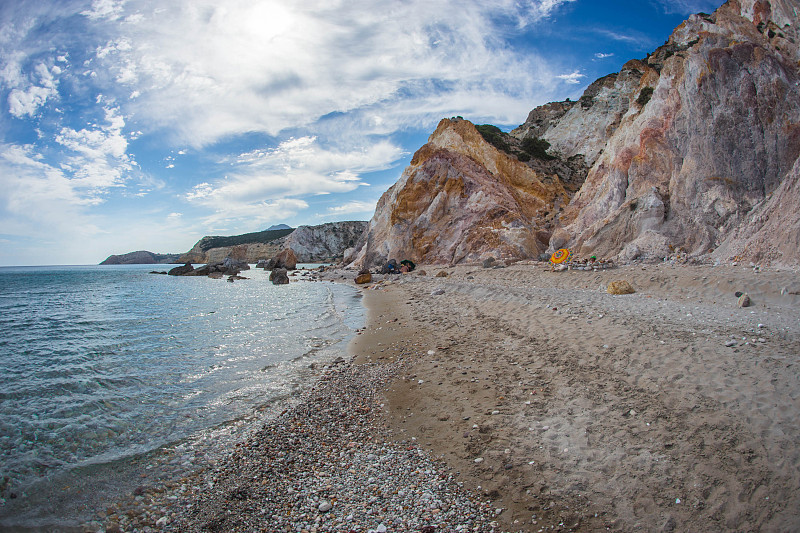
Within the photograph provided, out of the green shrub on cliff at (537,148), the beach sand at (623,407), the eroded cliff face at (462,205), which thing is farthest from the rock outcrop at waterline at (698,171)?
the green shrub on cliff at (537,148)

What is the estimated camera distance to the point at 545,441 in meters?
4.41

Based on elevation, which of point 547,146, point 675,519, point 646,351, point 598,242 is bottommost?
point 675,519

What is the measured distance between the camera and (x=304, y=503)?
3705 millimetres

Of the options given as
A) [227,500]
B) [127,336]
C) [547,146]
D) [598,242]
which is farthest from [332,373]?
[547,146]

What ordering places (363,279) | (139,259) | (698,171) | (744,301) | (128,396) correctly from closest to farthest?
1. (128,396)
2. (744,301)
3. (698,171)
4. (363,279)
5. (139,259)

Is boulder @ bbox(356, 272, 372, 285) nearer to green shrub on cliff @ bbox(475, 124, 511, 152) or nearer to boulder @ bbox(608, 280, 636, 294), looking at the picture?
boulder @ bbox(608, 280, 636, 294)

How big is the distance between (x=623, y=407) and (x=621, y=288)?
8.56 m

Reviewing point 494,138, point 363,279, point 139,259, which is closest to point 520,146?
point 494,138

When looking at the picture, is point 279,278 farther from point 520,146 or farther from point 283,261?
point 520,146

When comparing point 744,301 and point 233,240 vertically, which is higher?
point 233,240

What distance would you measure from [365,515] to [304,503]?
72cm

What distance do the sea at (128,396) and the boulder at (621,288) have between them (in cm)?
920

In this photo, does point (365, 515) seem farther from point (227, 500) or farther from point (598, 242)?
point (598, 242)

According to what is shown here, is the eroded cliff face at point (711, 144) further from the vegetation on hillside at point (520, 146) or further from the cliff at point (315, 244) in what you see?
the cliff at point (315, 244)
